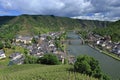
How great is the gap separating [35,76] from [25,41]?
77.3 metres

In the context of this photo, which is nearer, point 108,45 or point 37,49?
point 37,49

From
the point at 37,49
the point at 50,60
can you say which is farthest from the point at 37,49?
the point at 50,60

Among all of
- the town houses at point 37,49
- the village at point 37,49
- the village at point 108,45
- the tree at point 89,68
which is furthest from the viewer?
the village at point 108,45

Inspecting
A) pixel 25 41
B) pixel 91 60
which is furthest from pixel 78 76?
pixel 25 41

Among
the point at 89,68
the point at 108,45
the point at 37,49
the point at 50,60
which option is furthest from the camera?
the point at 108,45

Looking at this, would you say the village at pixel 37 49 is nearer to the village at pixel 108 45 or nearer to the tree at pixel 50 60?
the tree at pixel 50 60

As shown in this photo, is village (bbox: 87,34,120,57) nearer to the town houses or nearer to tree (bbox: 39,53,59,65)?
the town houses

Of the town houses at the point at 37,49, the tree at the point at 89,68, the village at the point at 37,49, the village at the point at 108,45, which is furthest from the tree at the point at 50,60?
the village at the point at 108,45

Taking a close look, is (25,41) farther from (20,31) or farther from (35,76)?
(35,76)

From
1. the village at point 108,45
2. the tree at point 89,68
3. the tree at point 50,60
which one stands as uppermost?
the tree at point 89,68

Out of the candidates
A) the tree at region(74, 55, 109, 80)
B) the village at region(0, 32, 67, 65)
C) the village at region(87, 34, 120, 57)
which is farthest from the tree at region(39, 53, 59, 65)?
the village at region(87, 34, 120, 57)

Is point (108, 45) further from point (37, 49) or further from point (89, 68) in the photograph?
point (89, 68)

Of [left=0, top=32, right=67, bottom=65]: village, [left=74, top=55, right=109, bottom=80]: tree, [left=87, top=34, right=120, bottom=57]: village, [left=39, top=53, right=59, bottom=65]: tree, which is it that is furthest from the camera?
[left=87, top=34, right=120, bottom=57]: village

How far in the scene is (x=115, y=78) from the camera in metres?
39.2
